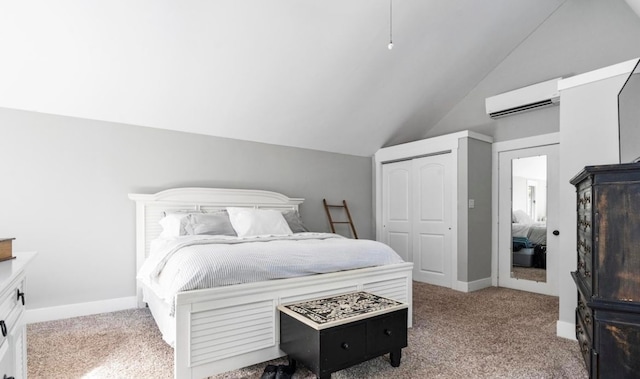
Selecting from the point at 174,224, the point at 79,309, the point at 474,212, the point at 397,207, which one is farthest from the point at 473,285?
the point at 79,309

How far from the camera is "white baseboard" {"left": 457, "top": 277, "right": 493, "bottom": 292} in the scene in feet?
13.9

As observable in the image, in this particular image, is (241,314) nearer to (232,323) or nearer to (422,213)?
(232,323)

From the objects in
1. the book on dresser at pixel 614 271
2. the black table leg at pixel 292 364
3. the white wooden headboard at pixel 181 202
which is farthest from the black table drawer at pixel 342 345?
the white wooden headboard at pixel 181 202

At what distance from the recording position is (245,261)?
219 centimetres

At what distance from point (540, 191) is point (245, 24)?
377 centimetres

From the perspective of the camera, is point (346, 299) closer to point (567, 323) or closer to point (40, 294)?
point (567, 323)

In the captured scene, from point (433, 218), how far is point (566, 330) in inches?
83.1

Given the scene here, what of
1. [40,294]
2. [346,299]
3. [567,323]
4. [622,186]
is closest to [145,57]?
[40,294]

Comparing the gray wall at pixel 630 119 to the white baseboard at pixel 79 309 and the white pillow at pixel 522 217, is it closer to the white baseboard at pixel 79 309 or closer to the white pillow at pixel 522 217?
the white pillow at pixel 522 217

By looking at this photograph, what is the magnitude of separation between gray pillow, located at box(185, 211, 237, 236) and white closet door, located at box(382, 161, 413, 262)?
258 cm

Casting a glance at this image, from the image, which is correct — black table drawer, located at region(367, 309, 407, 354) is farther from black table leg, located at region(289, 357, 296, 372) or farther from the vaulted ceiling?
the vaulted ceiling

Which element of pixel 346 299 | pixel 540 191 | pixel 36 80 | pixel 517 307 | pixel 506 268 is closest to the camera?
pixel 346 299

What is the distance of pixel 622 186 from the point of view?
1737 millimetres

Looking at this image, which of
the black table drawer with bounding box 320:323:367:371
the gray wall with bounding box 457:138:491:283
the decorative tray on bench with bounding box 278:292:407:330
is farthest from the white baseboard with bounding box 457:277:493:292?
the black table drawer with bounding box 320:323:367:371
